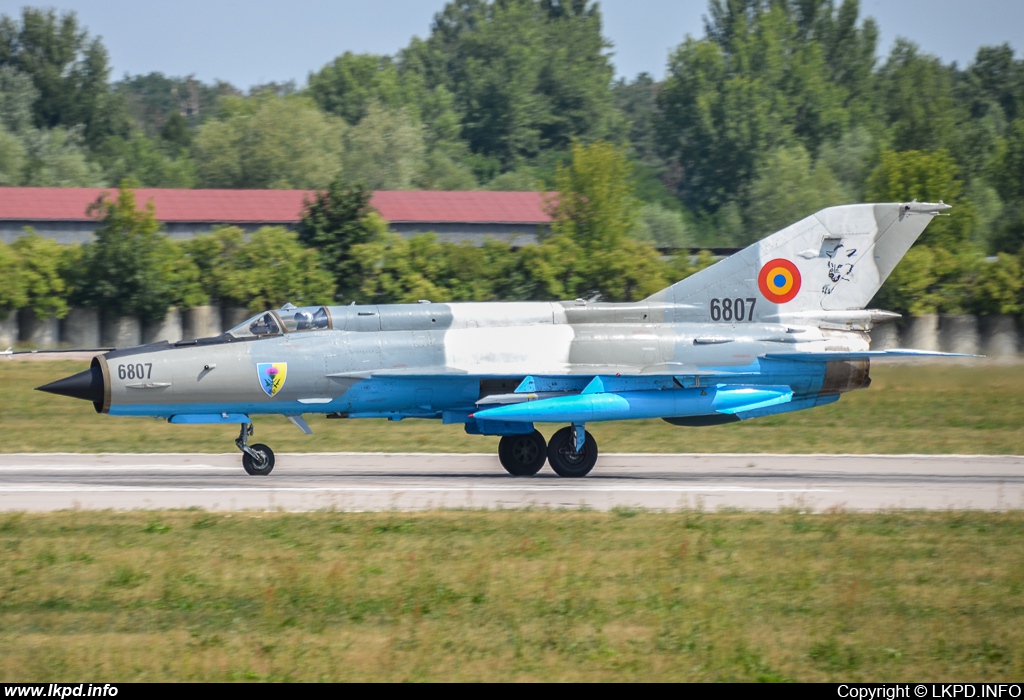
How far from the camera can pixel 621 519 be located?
13281 mm

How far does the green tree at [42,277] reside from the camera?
123 feet

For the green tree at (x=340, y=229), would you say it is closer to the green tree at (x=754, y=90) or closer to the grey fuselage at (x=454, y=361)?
the grey fuselage at (x=454, y=361)

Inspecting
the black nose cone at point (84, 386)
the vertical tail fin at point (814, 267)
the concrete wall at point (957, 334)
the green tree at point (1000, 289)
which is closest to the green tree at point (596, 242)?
the concrete wall at point (957, 334)

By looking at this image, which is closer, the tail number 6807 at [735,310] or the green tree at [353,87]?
the tail number 6807 at [735,310]

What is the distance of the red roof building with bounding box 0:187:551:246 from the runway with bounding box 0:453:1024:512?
32569 millimetres

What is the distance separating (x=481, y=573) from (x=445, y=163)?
2775 inches

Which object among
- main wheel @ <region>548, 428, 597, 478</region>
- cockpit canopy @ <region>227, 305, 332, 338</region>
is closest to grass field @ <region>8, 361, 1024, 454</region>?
main wheel @ <region>548, 428, 597, 478</region>

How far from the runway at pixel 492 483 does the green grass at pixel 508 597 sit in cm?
121

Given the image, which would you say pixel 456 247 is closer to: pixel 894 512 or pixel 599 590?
pixel 894 512

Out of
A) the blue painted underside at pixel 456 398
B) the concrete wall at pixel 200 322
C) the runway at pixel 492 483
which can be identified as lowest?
the runway at pixel 492 483

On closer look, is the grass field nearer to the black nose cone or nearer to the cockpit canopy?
the cockpit canopy

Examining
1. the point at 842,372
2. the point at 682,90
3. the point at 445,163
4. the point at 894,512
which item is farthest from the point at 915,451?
the point at 682,90

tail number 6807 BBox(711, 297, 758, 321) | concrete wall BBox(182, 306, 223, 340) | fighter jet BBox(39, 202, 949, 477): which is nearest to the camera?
fighter jet BBox(39, 202, 949, 477)

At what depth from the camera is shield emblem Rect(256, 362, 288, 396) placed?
1605 centimetres
